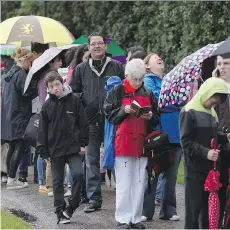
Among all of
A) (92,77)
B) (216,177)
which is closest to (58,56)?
(92,77)

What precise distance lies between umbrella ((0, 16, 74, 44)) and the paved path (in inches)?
109

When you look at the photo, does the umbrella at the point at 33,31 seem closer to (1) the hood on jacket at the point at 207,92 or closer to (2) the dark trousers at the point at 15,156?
(2) the dark trousers at the point at 15,156

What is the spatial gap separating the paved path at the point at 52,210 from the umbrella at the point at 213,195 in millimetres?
1692

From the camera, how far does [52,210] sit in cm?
1026

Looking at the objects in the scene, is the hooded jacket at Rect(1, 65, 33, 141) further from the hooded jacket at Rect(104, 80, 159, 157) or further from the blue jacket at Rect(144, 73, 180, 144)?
the hooded jacket at Rect(104, 80, 159, 157)

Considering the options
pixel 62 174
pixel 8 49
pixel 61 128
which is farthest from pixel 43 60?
pixel 8 49

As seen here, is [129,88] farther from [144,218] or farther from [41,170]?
[41,170]

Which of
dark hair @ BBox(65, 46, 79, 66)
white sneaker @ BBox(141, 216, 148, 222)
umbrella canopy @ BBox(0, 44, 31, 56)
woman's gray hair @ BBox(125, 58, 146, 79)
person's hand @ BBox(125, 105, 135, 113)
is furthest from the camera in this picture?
umbrella canopy @ BBox(0, 44, 31, 56)

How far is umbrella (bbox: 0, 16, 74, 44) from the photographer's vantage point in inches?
543

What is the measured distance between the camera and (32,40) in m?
13.7

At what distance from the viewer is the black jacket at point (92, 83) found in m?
10.0

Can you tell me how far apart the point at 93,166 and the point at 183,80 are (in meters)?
2.16

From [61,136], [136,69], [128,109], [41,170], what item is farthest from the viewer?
[41,170]

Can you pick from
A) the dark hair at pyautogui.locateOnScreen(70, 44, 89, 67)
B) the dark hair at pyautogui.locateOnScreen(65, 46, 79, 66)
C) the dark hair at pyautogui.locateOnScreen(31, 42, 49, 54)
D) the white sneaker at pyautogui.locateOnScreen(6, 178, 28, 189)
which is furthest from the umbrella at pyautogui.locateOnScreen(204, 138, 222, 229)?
the dark hair at pyautogui.locateOnScreen(31, 42, 49, 54)
